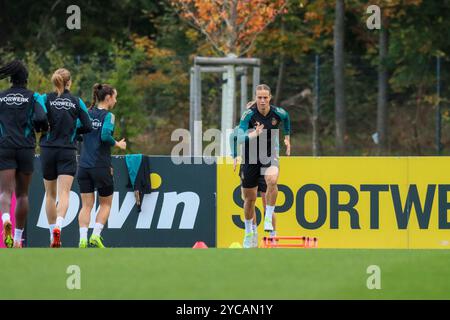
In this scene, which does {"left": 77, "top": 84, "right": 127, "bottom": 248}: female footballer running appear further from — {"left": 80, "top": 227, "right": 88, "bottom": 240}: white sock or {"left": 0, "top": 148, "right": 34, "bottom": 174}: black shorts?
{"left": 0, "top": 148, "right": 34, "bottom": 174}: black shorts

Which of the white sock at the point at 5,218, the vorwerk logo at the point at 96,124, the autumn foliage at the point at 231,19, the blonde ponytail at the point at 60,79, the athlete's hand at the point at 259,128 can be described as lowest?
A: the white sock at the point at 5,218

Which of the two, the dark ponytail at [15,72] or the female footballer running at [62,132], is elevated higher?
the dark ponytail at [15,72]

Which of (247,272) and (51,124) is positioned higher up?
(51,124)

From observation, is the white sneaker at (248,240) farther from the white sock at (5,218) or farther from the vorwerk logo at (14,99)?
the vorwerk logo at (14,99)

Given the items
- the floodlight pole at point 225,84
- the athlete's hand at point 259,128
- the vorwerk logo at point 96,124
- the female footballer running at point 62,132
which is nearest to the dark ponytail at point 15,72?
the female footballer running at point 62,132

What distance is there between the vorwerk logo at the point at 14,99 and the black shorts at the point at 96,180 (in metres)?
1.66

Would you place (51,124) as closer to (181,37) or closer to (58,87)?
(58,87)

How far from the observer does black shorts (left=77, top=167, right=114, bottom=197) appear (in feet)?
51.1

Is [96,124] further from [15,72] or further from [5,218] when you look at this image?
[5,218]

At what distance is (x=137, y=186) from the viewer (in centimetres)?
1897

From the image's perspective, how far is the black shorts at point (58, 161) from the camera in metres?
14.8

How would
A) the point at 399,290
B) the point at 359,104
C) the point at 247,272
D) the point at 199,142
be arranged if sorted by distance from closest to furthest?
1. the point at 399,290
2. the point at 247,272
3. the point at 199,142
4. the point at 359,104

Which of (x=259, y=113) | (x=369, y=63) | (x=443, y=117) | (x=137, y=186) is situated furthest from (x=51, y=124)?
(x=369, y=63)

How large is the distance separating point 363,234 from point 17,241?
624cm
